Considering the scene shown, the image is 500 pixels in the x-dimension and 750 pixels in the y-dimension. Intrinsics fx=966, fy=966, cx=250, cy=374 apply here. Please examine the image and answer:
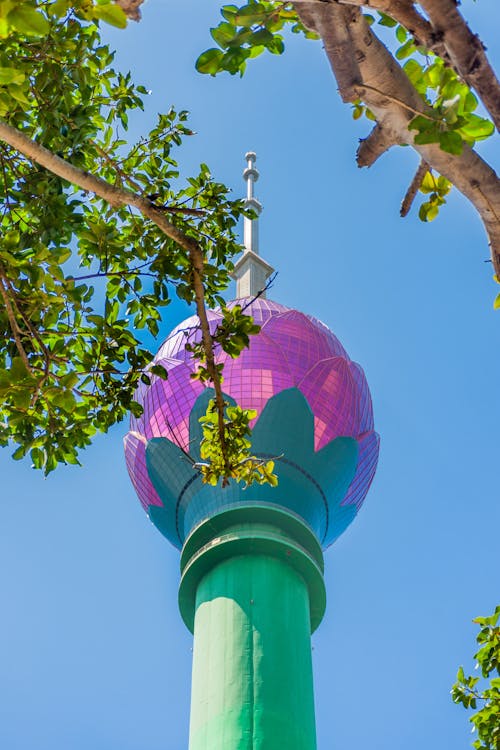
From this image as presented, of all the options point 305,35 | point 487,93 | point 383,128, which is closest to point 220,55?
point 383,128

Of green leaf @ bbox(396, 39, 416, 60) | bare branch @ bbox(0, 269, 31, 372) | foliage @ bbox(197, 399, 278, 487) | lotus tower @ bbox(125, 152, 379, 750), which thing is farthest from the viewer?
lotus tower @ bbox(125, 152, 379, 750)

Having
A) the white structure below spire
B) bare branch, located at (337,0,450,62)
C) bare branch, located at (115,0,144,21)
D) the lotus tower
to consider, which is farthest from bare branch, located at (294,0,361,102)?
the white structure below spire

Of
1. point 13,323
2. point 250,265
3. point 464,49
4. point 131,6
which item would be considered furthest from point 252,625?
point 464,49

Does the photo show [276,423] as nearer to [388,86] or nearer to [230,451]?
[230,451]

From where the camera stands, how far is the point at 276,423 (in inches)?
626

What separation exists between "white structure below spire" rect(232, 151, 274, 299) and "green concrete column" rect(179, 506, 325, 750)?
5469mm

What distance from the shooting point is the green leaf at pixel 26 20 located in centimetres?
353

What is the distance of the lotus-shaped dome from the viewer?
15898 mm

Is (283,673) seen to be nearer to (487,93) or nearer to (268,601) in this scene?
(268,601)

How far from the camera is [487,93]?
3.24 metres

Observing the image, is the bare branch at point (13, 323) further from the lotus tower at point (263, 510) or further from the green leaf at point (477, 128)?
the lotus tower at point (263, 510)

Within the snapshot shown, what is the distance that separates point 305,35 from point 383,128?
8.59 ft

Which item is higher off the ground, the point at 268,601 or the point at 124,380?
the point at 268,601

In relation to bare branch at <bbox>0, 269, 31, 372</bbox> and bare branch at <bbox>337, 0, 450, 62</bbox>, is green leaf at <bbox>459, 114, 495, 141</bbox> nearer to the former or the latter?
bare branch at <bbox>337, 0, 450, 62</bbox>
